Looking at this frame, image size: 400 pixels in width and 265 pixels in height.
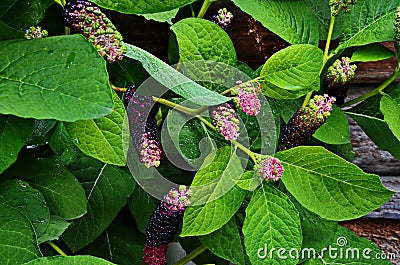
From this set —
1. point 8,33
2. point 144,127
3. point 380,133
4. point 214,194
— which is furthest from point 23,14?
point 380,133

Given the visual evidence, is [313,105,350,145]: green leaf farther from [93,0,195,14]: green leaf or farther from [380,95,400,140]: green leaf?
[93,0,195,14]: green leaf

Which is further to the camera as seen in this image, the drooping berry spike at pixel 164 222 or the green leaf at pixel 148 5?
the drooping berry spike at pixel 164 222

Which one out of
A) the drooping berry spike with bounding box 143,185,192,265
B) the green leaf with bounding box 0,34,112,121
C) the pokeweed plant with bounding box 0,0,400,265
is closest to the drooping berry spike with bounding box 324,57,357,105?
the pokeweed plant with bounding box 0,0,400,265

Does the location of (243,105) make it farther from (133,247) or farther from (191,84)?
(133,247)

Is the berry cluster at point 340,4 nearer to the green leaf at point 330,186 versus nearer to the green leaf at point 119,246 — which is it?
the green leaf at point 330,186

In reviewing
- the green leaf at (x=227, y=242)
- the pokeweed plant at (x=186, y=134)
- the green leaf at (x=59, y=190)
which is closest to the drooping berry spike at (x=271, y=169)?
the pokeweed plant at (x=186, y=134)

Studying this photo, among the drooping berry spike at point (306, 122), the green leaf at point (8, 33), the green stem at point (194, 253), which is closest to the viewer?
the green leaf at point (8, 33)

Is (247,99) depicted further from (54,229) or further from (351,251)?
(351,251)
